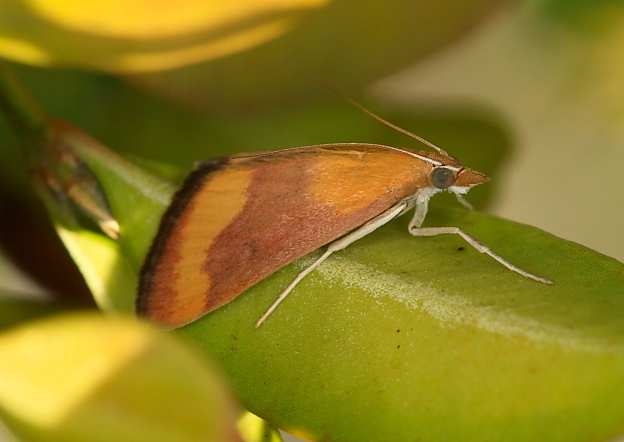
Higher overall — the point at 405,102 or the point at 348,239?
the point at 405,102

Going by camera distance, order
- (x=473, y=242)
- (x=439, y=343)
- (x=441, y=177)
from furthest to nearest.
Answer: (x=441, y=177)
(x=473, y=242)
(x=439, y=343)

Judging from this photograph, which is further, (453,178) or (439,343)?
(453,178)

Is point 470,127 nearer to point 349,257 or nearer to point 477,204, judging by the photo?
point 477,204

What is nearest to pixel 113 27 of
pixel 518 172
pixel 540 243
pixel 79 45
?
pixel 79 45

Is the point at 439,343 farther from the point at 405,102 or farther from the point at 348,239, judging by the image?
the point at 405,102

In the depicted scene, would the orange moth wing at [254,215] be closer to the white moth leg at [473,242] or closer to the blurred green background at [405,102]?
the white moth leg at [473,242]

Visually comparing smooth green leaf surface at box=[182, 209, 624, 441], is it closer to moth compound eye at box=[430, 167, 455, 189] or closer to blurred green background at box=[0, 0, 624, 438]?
moth compound eye at box=[430, 167, 455, 189]

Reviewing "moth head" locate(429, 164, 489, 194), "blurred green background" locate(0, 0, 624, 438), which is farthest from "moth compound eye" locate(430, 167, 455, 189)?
"blurred green background" locate(0, 0, 624, 438)

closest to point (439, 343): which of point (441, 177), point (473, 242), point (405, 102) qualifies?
point (473, 242)
